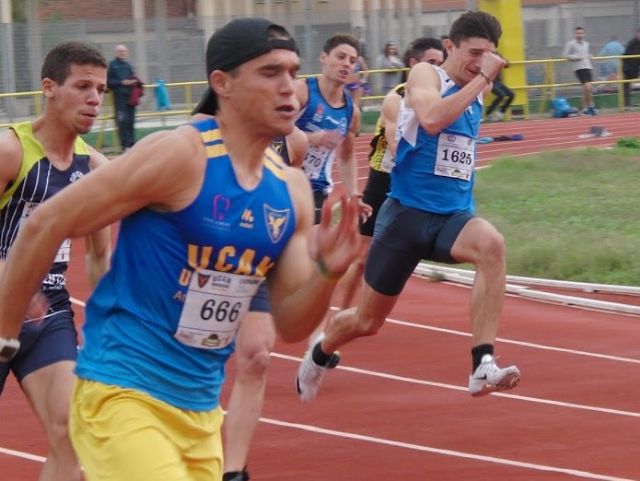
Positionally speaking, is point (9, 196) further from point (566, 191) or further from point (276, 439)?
point (566, 191)

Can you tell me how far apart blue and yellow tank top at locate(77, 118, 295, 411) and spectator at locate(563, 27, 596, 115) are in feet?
91.3

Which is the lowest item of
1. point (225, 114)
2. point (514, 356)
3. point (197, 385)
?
point (514, 356)

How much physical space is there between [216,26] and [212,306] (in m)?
27.0

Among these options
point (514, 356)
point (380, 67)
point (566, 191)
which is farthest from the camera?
point (380, 67)

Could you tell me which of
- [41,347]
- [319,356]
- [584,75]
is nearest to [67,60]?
[41,347]

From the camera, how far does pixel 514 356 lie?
9594 millimetres

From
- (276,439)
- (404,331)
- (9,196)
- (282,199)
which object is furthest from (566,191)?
(282,199)

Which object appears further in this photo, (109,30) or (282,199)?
(109,30)

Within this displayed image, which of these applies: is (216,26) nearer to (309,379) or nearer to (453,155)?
(309,379)

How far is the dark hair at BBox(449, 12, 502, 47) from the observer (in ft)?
24.6

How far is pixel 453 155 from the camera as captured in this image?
25.0 ft

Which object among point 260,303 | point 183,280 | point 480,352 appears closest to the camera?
point 183,280

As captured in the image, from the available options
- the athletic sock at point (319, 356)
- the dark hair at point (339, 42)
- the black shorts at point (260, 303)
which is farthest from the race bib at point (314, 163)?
the black shorts at point (260, 303)

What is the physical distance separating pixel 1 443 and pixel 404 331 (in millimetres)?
3877
